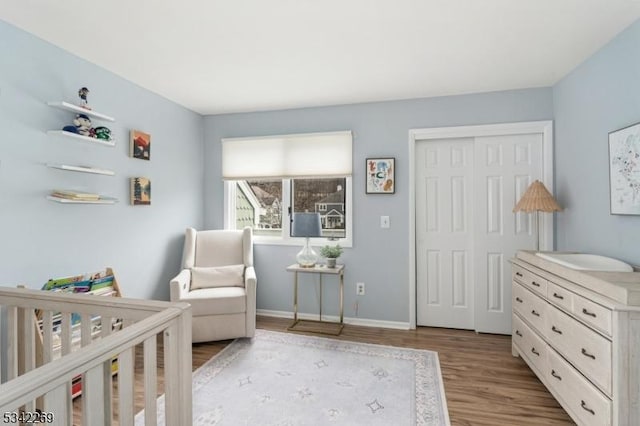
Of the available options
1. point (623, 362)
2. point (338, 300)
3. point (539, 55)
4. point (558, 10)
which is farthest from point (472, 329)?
point (558, 10)

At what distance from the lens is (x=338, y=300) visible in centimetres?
365

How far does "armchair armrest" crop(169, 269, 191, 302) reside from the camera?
9.59 feet

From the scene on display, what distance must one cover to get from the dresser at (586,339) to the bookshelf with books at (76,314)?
2682 mm

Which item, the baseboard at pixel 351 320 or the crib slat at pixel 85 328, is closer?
the crib slat at pixel 85 328

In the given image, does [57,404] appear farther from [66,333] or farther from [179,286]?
[179,286]

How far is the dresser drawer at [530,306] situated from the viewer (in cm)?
226

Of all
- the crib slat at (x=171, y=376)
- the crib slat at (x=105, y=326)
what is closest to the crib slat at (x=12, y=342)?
the crib slat at (x=105, y=326)

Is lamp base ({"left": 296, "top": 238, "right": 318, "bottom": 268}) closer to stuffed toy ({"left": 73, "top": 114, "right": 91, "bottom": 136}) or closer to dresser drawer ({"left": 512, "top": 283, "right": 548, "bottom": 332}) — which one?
dresser drawer ({"left": 512, "top": 283, "right": 548, "bottom": 332})

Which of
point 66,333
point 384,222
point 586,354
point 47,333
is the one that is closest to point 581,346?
point 586,354

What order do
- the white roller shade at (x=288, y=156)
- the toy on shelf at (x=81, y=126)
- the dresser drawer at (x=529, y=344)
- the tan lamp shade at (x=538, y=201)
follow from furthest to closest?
the white roller shade at (x=288, y=156) → the tan lamp shade at (x=538, y=201) → the toy on shelf at (x=81, y=126) → the dresser drawer at (x=529, y=344)

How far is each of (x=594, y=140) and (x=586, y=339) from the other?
1.55 metres

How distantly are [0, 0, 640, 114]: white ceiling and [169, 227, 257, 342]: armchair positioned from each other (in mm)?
1565

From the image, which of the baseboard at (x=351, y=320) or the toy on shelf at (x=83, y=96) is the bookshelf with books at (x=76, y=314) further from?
the baseboard at (x=351, y=320)

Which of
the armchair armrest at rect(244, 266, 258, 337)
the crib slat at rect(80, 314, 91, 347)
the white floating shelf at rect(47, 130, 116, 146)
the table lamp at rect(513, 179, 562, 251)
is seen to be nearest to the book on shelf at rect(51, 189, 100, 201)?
the white floating shelf at rect(47, 130, 116, 146)
